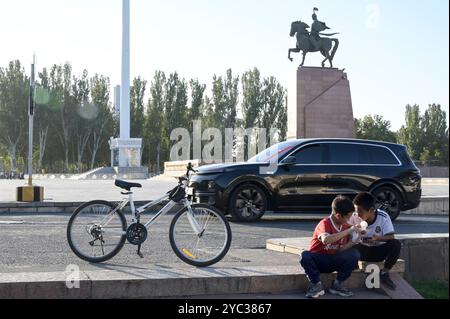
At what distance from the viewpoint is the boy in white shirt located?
5.23 meters

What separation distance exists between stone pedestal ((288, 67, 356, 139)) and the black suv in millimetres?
17772

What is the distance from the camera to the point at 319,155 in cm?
1133

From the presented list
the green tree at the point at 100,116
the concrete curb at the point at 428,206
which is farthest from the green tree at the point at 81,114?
the concrete curb at the point at 428,206

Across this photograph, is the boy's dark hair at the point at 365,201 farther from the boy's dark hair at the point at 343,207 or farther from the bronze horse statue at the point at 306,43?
the bronze horse statue at the point at 306,43

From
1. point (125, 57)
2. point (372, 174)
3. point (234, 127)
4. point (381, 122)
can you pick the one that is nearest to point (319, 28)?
point (372, 174)

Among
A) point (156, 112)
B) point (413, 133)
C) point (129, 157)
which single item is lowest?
point (129, 157)

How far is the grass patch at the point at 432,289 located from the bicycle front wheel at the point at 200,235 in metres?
1.81

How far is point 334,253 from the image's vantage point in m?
5.07

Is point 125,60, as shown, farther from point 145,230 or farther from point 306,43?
point 145,230

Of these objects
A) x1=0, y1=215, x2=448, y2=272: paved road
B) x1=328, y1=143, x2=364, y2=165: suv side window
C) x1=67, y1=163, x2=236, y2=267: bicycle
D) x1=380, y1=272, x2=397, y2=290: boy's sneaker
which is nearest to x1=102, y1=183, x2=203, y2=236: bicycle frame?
x1=67, y1=163, x2=236, y2=267: bicycle

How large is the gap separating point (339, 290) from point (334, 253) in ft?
1.00

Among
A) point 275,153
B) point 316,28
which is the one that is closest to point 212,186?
point 275,153

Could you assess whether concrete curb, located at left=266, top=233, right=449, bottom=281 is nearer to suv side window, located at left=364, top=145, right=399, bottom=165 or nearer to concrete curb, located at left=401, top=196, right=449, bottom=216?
suv side window, located at left=364, top=145, right=399, bottom=165

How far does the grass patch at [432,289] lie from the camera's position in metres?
5.21
